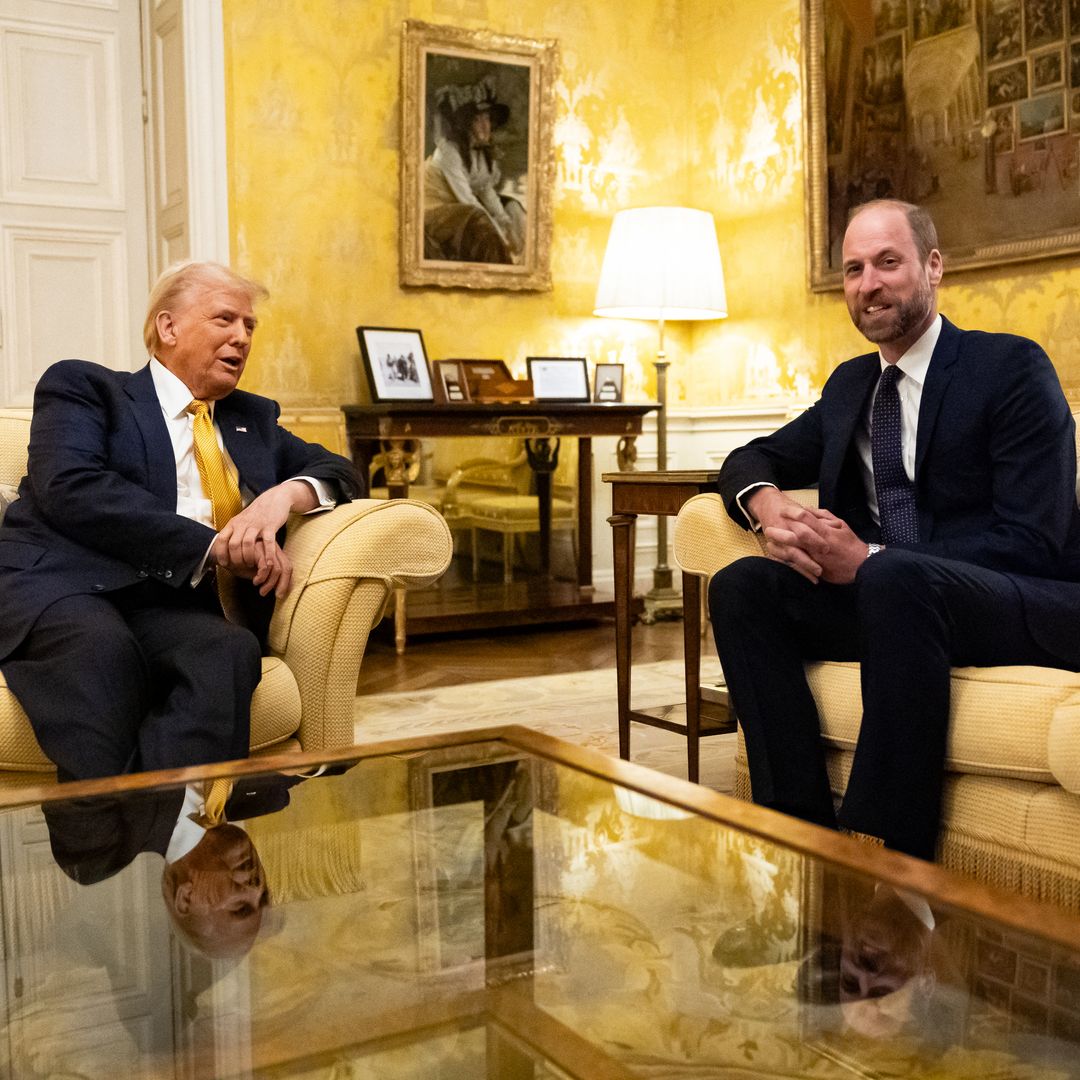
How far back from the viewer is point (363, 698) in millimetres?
4477

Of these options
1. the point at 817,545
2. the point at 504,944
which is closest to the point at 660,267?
the point at 817,545

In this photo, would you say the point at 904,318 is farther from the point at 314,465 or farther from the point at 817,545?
the point at 314,465

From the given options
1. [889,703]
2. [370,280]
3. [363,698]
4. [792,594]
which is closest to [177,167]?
[370,280]

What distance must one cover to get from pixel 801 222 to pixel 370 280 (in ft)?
6.55

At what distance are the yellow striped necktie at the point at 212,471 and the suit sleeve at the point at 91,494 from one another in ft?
0.35

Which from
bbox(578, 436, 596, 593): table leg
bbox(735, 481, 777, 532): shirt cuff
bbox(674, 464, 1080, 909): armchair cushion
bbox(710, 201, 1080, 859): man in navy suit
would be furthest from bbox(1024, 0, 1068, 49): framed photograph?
bbox(674, 464, 1080, 909): armchair cushion

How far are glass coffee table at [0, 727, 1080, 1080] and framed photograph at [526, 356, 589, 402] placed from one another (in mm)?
4613

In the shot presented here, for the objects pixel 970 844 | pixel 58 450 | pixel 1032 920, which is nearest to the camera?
pixel 1032 920

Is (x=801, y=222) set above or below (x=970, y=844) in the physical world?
above

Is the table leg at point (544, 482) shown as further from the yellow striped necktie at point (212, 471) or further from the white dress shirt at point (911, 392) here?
the white dress shirt at point (911, 392)

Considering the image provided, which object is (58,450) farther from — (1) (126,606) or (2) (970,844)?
(2) (970,844)

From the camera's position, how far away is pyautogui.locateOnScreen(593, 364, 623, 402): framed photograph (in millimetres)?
6441

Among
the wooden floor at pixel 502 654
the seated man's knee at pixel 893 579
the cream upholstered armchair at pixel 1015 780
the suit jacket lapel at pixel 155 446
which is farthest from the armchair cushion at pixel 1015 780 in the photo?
the wooden floor at pixel 502 654

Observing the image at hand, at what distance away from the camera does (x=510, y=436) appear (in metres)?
5.88
